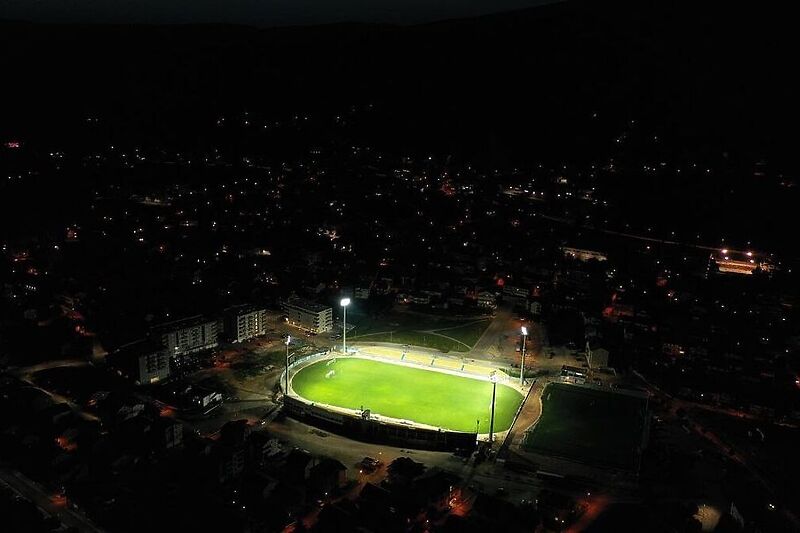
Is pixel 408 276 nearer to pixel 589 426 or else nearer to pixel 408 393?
pixel 408 393

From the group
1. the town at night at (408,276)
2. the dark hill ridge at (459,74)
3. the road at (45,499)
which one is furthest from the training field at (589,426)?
the dark hill ridge at (459,74)

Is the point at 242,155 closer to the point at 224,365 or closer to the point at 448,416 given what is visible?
the point at 224,365

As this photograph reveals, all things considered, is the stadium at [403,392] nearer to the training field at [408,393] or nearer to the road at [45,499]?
the training field at [408,393]

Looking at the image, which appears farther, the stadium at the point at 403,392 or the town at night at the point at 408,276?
the stadium at the point at 403,392

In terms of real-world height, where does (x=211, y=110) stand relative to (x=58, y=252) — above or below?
above

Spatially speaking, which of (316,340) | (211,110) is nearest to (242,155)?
(211,110)

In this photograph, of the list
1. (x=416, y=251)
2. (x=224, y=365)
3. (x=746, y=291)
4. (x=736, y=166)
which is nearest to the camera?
(x=224, y=365)

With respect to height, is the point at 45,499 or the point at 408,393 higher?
the point at 408,393

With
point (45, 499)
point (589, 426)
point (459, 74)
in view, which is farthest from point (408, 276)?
point (459, 74)
